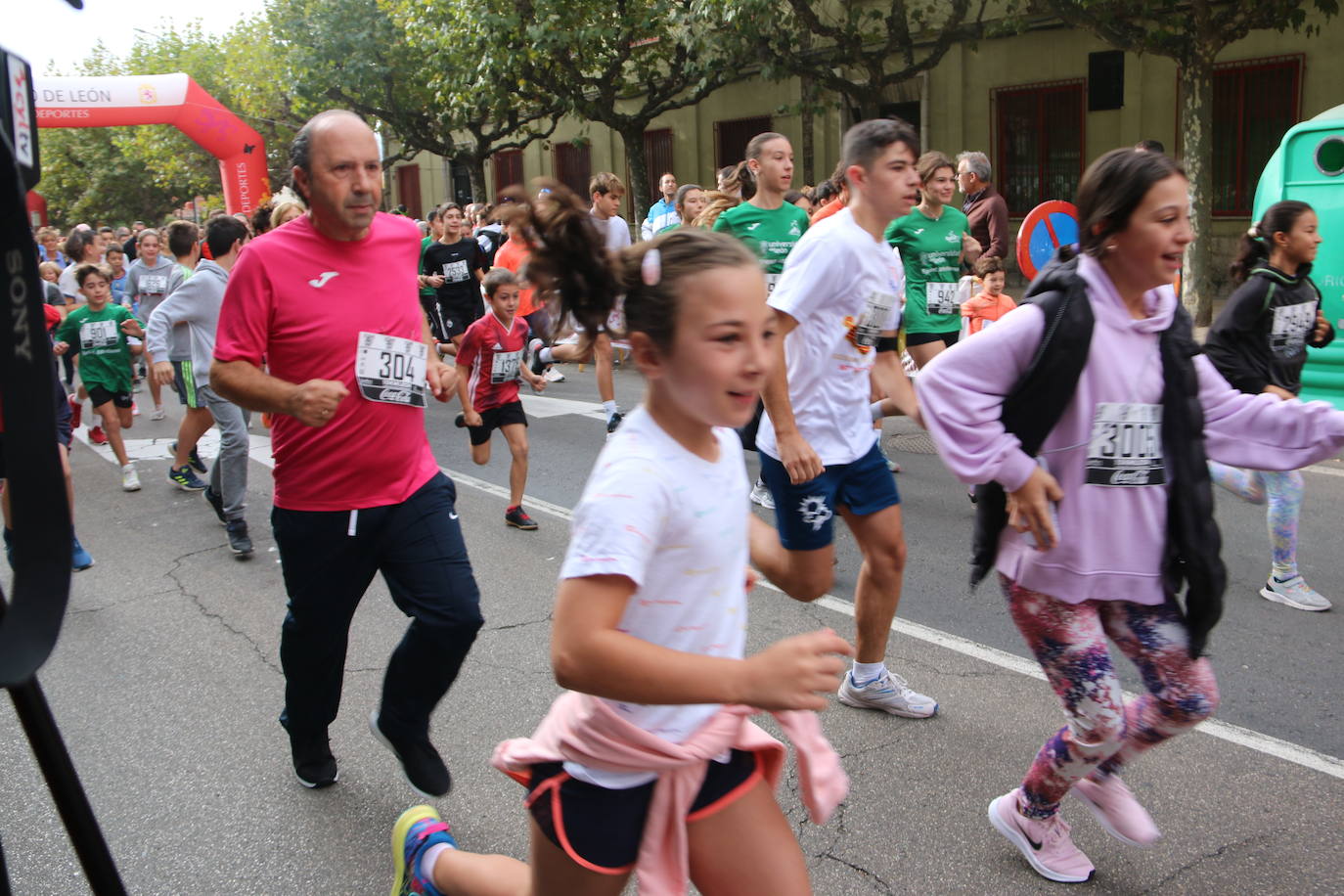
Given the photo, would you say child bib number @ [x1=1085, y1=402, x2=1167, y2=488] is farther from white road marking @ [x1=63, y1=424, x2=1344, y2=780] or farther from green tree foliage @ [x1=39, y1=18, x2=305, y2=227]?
green tree foliage @ [x1=39, y1=18, x2=305, y2=227]

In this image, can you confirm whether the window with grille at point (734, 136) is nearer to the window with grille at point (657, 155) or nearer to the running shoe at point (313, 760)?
the window with grille at point (657, 155)

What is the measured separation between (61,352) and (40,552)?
29.2 ft

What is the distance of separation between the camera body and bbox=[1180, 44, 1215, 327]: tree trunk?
1418 centimetres

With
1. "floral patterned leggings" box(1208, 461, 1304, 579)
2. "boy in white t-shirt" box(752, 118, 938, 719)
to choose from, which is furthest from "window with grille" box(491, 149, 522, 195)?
"boy in white t-shirt" box(752, 118, 938, 719)

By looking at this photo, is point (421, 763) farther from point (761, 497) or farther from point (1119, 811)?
point (761, 497)

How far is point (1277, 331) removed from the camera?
5215mm

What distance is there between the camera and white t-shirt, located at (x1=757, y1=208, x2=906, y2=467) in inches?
159

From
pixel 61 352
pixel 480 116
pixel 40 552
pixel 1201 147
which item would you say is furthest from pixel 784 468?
pixel 480 116

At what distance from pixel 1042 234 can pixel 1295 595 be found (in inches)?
114

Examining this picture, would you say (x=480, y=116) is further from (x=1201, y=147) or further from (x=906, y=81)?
(x=1201, y=147)

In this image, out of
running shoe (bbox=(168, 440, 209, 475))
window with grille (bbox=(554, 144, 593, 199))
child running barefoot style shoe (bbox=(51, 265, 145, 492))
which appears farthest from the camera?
window with grille (bbox=(554, 144, 593, 199))

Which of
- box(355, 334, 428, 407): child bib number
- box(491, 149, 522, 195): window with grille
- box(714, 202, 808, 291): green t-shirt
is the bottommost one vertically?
box(355, 334, 428, 407): child bib number

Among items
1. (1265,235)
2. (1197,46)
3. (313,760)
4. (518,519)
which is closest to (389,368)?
(313,760)

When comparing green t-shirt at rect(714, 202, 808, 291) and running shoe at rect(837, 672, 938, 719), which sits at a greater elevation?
green t-shirt at rect(714, 202, 808, 291)
